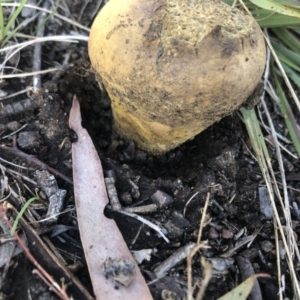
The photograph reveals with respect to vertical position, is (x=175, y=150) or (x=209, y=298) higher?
(x=175, y=150)

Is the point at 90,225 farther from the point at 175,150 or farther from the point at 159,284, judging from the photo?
the point at 175,150

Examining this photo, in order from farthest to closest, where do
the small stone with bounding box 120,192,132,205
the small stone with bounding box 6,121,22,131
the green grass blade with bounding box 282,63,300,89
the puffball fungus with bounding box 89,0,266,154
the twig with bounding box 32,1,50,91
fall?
the green grass blade with bounding box 282,63,300,89, the twig with bounding box 32,1,50,91, the small stone with bounding box 6,121,22,131, the small stone with bounding box 120,192,132,205, the puffball fungus with bounding box 89,0,266,154

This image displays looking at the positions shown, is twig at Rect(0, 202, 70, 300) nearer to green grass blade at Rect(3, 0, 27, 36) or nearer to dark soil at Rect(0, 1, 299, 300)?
dark soil at Rect(0, 1, 299, 300)

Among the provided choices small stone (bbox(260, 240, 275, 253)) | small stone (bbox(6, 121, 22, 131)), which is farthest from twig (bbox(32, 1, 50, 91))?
Result: small stone (bbox(260, 240, 275, 253))

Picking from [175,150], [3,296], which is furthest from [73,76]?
[3,296]

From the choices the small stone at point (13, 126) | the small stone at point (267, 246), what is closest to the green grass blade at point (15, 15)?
the small stone at point (13, 126)
